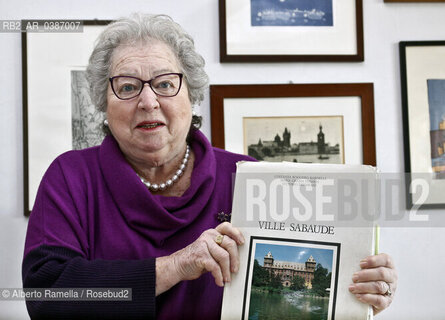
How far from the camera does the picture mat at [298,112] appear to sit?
5.24 ft

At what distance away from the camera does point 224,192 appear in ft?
3.70

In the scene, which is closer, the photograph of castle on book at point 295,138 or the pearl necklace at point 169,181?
the pearl necklace at point 169,181

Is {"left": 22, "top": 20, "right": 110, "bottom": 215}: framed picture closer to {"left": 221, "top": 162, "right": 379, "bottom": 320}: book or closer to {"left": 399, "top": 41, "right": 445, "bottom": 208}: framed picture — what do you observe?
{"left": 221, "top": 162, "right": 379, "bottom": 320}: book

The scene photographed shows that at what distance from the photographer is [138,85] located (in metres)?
1.06

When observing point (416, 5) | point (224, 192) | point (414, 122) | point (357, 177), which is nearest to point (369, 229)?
point (357, 177)

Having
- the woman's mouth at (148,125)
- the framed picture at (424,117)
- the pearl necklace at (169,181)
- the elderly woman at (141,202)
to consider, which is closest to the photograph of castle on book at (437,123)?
the framed picture at (424,117)

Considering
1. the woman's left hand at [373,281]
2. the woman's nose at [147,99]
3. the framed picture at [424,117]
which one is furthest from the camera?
the framed picture at [424,117]

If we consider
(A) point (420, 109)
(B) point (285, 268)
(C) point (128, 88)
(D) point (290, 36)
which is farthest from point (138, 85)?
(A) point (420, 109)

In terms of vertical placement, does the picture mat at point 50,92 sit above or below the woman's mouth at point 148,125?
above

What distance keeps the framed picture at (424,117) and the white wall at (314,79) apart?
33 mm

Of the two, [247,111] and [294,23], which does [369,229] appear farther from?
[294,23]

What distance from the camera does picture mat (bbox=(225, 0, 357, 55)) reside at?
160 centimetres

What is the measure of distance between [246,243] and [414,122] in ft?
3.61

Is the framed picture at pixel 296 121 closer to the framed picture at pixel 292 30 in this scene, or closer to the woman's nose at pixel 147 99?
the framed picture at pixel 292 30
